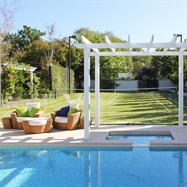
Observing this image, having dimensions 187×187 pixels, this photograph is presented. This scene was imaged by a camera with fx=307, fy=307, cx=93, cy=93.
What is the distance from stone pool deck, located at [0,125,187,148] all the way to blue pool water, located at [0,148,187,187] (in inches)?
10.1

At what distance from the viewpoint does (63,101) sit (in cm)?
1828

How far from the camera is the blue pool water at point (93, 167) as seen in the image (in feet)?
20.0

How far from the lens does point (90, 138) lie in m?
9.34

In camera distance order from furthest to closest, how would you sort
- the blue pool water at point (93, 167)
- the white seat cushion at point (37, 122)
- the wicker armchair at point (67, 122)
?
the wicker armchair at point (67, 122), the white seat cushion at point (37, 122), the blue pool water at point (93, 167)

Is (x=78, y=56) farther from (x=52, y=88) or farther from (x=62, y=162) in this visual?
(x=62, y=162)

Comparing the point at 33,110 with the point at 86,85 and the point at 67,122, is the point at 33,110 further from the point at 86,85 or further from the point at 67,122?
the point at 86,85

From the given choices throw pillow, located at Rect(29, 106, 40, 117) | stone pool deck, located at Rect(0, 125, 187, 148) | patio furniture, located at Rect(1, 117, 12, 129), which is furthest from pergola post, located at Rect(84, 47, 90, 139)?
patio furniture, located at Rect(1, 117, 12, 129)

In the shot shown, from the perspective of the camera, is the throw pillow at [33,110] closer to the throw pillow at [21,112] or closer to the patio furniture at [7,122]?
the throw pillow at [21,112]

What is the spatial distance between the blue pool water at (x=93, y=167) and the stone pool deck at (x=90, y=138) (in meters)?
0.26

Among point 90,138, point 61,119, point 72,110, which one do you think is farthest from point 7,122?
point 90,138

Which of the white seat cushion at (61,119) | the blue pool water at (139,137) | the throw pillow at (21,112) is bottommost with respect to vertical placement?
the blue pool water at (139,137)

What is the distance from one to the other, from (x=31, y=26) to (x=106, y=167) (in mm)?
38342

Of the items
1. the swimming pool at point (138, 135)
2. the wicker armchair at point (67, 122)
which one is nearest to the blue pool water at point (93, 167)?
the swimming pool at point (138, 135)

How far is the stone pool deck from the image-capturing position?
874 cm
